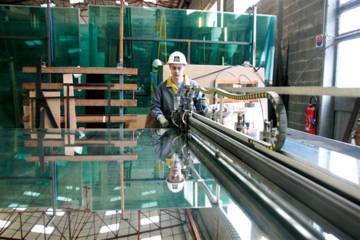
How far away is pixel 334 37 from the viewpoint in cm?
301

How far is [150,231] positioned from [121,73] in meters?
2.70

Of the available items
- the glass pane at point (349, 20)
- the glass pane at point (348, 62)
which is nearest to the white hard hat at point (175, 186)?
the glass pane at point (348, 62)

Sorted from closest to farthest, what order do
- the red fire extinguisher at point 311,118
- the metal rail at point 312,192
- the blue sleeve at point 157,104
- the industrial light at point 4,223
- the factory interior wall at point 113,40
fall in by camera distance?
the metal rail at point 312,192, the industrial light at point 4,223, the blue sleeve at point 157,104, the red fire extinguisher at point 311,118, the factory interior wall at point 113,40

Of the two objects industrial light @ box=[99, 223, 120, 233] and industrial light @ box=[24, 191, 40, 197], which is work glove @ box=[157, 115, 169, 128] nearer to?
industrial light @ box=[24, 191, 40, 197]

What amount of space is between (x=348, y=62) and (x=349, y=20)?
0.40 m

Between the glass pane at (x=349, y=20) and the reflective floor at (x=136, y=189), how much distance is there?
6.88ft

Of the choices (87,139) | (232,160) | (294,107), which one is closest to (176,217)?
(232,160)

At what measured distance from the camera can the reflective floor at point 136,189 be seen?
2.06 ft

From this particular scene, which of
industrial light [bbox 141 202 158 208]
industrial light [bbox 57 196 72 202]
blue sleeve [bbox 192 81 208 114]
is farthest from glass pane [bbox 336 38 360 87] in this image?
industrial light [bbox 57 196 72 202]

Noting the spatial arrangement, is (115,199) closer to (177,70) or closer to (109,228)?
(109,228)

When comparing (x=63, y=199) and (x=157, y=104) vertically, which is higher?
(x=157, y=104)

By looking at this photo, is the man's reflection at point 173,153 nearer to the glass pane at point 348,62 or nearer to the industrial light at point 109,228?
the industrial light at point 109,228

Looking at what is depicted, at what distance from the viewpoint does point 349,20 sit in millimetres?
2871

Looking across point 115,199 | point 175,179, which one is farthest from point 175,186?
point 115,199
